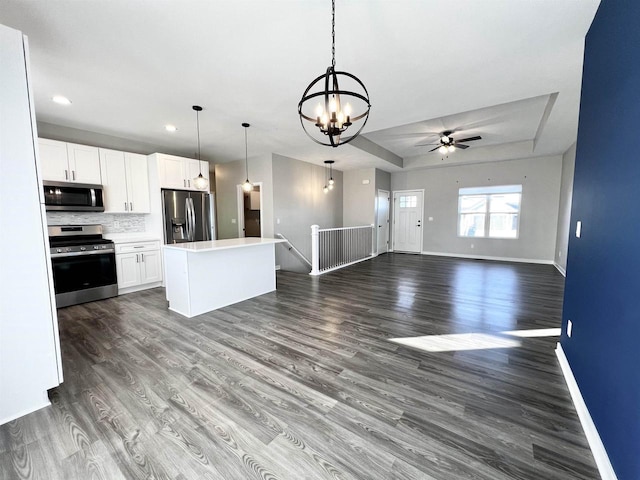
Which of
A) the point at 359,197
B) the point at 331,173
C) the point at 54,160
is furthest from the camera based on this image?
the point at 359,197

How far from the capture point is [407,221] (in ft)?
28.8

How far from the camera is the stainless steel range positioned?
373 centimetres

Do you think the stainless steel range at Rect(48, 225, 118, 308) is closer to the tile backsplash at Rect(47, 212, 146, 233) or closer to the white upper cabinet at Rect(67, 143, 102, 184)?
the tile backsplash at Rect(47, 212, 146, 233)

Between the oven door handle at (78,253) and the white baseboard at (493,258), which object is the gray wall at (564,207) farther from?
the oven door handle at (78,253)

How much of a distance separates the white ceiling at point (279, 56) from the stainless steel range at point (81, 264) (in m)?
1.69

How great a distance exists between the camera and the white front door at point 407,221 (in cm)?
A: 852

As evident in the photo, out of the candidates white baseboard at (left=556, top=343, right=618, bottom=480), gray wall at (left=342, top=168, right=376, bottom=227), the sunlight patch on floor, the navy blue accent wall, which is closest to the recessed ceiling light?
the sunlight patch on floor

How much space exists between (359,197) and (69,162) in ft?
21.5

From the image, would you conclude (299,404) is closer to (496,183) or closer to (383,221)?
(383,221)

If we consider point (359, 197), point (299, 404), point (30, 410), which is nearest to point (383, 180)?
point (359, 197)

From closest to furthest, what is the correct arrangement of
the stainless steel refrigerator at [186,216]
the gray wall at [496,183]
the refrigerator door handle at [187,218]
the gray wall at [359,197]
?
A: 1. the stainless steel refrigerator at [186,216]
2. the refrigerator door handle at [187,218]
3. the gray wall at [496,183]
4. the gray wall at [359,197]

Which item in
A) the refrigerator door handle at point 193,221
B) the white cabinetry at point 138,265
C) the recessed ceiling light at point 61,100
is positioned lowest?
the white cabinetry at point 138,265

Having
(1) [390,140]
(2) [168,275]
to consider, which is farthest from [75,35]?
(1) [390,140]

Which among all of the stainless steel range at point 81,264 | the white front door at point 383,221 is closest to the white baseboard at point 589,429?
the stainless steel range at point 81,264
